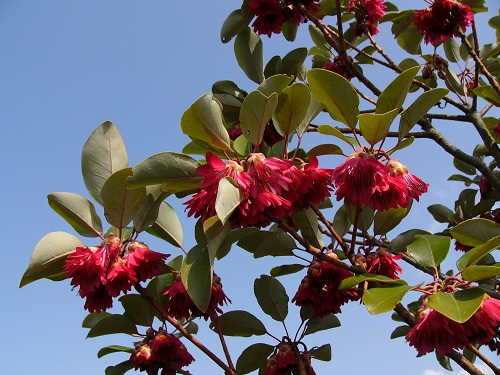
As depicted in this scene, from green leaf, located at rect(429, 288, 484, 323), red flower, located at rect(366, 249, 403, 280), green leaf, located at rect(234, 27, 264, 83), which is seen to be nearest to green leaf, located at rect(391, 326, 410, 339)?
red flower, located at rect(366, 249, 403, 280)

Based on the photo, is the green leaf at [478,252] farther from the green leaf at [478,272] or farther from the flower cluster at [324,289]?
the flower cluster at [324,289]

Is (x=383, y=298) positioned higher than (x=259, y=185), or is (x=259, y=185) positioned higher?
(x=259, y=185)

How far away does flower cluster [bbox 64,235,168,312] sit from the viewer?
160 cm

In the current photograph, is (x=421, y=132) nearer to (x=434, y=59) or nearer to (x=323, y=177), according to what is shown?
(x=434, y=59)

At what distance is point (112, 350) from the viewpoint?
2.30 m

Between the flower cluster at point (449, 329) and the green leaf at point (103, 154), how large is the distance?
1095 millimetres

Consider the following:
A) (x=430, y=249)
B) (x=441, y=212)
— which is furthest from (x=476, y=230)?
(x=441, y=212)

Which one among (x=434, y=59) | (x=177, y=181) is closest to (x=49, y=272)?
(x=177, y=181)

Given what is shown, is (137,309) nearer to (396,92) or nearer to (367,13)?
(396,92)

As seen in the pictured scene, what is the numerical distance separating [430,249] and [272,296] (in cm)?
94

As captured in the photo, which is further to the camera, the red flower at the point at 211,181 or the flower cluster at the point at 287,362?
the flower cluster at the point at 287,362

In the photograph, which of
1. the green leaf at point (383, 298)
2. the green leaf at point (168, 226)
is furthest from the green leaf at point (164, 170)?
the green leaf at point (383, 298)

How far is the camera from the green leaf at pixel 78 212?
1723 millimetres

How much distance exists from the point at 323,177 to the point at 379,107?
289 mm
